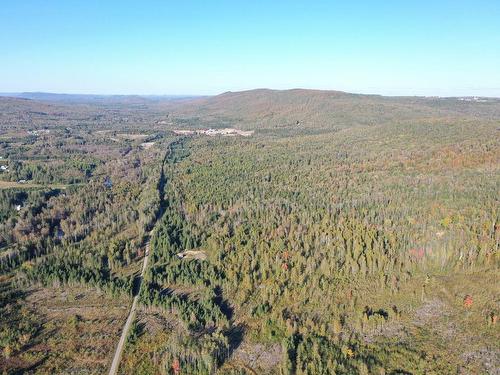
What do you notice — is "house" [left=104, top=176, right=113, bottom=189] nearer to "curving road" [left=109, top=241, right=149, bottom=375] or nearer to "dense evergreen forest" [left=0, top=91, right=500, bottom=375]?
"dense evergreen forest" [left=0, top=91, right=500, bottom=375]

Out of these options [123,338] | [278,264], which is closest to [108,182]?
[278,264]

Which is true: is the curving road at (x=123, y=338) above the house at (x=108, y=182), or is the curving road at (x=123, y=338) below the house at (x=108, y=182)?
below

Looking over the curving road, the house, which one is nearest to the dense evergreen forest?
the curving road

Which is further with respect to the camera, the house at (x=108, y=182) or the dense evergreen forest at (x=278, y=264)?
the house at (x=108, y=182)

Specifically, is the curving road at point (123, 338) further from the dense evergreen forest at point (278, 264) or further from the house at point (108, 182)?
the house at point (108, 182)

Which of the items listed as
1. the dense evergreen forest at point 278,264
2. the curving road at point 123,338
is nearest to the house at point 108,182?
the dense evergreen forest at point 278,264

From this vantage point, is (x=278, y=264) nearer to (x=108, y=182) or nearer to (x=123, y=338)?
(x=123, y=338)

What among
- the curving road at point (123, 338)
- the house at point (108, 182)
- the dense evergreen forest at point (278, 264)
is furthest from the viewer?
the house at point (108, 182)

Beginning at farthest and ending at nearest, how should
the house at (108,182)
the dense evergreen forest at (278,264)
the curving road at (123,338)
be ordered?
1. the house at (108,182)
2. the dense evergreen forest at (278,264)
3. the curving road at (123,338)
